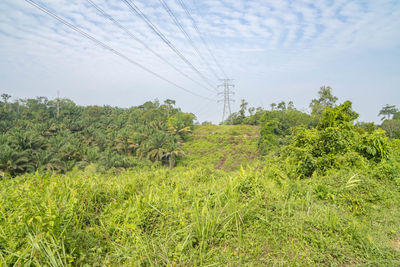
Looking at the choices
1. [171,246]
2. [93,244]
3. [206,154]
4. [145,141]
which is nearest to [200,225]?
[171,246]

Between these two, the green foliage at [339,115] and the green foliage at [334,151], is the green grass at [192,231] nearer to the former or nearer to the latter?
the green foliage at [334,151]

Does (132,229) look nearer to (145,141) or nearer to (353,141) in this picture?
(353,141)

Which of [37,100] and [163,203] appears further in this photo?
[37,100]

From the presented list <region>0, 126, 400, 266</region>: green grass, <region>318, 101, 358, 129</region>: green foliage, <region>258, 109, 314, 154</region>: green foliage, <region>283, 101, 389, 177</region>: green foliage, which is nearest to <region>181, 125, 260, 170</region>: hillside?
<region>258, 109, 314, 154</region>: green foliage

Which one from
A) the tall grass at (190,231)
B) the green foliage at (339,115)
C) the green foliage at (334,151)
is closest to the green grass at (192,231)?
the tall grass at (190,231)

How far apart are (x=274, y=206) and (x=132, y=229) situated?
1953 millimetres

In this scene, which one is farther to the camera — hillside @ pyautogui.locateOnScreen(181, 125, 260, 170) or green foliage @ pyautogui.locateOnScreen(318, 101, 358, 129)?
hillside @ pyautogui.locateOnScreen(181, 125, 260, 170)

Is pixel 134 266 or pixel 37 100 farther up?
pixel 37 100

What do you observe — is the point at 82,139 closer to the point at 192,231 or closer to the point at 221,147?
the point at 221,147

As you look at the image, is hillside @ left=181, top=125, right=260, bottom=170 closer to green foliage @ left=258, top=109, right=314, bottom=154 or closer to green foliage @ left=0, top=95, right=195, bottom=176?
green foliage @ left=0, top=95, right=195, bottom=176

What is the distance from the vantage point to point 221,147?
1599 inches

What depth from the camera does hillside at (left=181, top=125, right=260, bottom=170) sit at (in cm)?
3428

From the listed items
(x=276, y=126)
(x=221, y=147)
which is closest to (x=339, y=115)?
(x=276, y=126)

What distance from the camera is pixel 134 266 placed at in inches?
84.5
